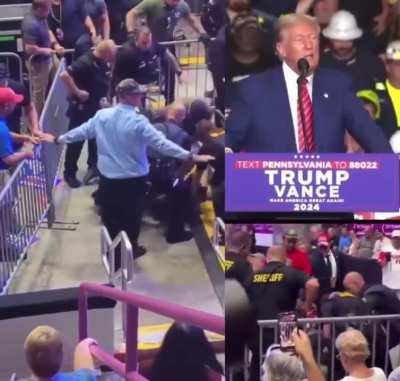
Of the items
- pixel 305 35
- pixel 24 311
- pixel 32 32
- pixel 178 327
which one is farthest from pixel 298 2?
pixel 24 311

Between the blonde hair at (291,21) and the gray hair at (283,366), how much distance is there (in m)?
1.08

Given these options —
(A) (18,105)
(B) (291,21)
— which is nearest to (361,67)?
(B) (291,21)

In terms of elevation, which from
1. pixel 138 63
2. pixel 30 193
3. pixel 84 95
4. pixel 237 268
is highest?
pixel 138 63

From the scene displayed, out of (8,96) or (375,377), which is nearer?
(8,96)

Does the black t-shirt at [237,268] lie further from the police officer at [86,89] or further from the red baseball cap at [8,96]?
the red baseball cap at [8,96]

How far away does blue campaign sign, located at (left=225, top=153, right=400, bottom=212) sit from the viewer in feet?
9.28

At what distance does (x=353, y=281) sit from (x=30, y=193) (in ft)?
3.68

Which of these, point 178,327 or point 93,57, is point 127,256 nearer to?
point 178,327

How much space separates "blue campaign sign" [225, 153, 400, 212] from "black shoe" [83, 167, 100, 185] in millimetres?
429

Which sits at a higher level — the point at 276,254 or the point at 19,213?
the point at 19,213

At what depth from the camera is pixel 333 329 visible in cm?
291

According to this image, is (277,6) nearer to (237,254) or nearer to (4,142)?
(237,254)

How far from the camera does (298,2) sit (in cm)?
277

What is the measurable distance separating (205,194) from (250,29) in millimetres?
560
